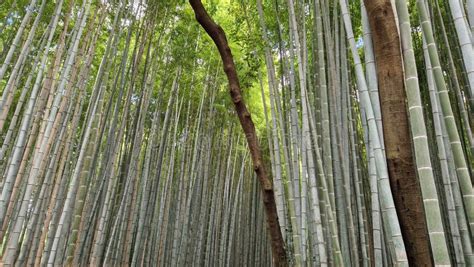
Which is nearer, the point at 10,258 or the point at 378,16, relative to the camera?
the point at 378,16

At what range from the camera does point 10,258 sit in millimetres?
2498

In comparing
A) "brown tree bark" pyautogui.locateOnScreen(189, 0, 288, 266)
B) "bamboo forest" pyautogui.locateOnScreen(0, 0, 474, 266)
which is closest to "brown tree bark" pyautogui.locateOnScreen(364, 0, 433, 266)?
"bamboo forest" pyautogui.locateOnScreen(0, 0, 474, 266)

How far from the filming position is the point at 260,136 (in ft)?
23.2

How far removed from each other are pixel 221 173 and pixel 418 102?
5.17 meters

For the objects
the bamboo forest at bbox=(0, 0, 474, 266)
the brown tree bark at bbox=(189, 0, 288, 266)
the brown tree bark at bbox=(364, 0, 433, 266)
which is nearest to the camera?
the brown tree bark at bbox=(364, 0, 433, 266)

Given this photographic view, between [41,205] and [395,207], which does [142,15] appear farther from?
[395,207]

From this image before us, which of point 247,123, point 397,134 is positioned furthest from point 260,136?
point 397,134

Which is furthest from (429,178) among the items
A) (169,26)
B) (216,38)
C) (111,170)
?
(169,26)

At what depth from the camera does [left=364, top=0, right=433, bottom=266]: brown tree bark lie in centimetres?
103

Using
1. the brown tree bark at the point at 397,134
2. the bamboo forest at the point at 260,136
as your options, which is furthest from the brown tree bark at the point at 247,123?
the brown tree bark at the point at 397,134

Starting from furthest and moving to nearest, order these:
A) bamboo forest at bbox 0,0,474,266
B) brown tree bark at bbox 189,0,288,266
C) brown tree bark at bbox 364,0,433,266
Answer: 1. brown tree bark at bbox 189,0,288,266
2. bamboo forest at bbox 0,0,474,266
3. brown tree bark at bbox 364,0,433,266

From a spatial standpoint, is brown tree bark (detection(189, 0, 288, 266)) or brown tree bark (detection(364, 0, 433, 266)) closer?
brown tree bark (detection(364, 0, 433, 266))

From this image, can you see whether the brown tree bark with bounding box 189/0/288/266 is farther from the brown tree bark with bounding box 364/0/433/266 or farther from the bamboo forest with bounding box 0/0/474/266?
the brown tree bark with bounding box 364/0/433/266

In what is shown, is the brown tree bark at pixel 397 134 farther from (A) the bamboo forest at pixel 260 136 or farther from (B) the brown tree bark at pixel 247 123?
(B) the brown tree bark at pixel 247 123
